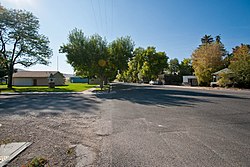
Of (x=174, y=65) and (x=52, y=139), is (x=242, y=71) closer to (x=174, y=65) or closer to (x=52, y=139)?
(x=52, y=139)

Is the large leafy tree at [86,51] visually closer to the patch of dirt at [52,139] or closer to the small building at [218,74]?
the patch of dirt at [52,139]

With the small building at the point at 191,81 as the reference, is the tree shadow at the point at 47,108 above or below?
below

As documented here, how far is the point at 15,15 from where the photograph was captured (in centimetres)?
3195

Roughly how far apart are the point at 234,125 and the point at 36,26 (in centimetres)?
3809

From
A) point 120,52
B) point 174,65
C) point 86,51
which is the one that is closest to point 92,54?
point 86,51

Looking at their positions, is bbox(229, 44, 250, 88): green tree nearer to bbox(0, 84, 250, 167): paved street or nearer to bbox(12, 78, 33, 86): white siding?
bbox(0, 84, 250, 167): paved street

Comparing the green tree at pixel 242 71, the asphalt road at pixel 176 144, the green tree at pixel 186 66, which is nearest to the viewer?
the asphalt road at pixel 176 144

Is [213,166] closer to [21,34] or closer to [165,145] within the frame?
[165,145]

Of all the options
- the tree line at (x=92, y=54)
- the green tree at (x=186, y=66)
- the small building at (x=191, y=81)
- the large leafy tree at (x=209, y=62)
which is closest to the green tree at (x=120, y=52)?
the tree line at (x=92, y=54)

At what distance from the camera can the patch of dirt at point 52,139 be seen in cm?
369

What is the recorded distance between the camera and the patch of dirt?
3.69 metres

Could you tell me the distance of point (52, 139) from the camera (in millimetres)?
5055

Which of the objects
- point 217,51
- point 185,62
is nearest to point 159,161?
point 217,51

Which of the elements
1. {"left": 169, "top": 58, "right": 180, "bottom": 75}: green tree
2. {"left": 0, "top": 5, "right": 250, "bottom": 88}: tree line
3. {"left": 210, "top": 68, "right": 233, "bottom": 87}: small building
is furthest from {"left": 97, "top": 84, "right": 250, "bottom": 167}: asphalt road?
{"left": 169, "top": 58, "right": 180, "bottom": 75}: green tree
